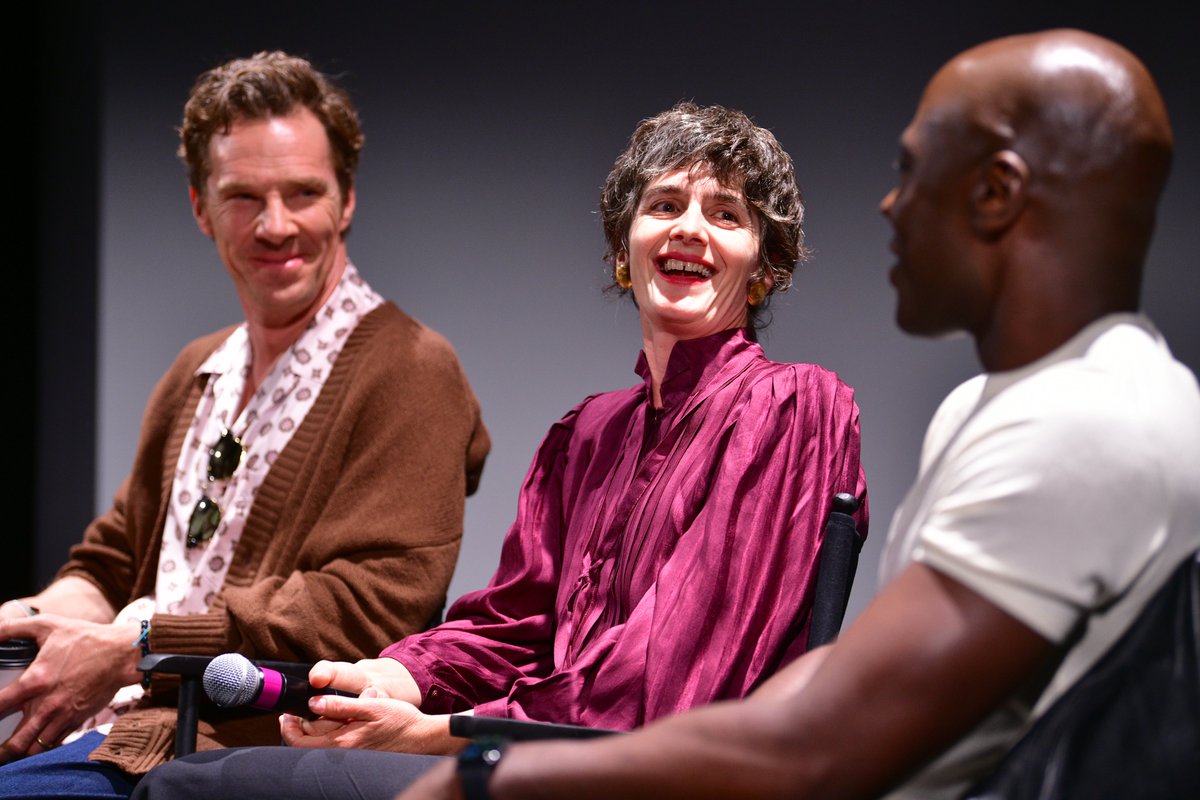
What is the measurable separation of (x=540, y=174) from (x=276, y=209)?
837 mm

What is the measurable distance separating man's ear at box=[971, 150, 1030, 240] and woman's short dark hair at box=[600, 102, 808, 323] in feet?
3.31

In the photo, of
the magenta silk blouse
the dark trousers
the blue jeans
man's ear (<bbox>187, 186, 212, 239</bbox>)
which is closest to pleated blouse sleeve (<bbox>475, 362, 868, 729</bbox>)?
the magenta silk blouse

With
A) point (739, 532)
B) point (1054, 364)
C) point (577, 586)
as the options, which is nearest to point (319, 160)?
point (577, 586)

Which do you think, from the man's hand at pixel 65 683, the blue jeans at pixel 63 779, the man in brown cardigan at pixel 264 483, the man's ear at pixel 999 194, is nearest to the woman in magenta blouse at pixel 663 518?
the man in brown cardigan at pixel 264 483

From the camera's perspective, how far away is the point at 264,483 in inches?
93.7

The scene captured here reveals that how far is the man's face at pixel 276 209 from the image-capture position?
2.46 meters

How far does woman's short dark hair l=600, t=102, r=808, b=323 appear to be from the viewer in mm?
1952

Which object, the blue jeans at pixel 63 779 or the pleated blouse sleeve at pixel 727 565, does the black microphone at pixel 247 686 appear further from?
the blue jeans at pixel 63 779

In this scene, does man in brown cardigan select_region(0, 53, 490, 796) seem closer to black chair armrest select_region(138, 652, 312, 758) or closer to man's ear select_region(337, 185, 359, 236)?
Result: man's ear select_region(337, 185, 359, 236)

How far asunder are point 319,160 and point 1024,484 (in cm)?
192

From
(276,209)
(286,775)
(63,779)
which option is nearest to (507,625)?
(286,775)

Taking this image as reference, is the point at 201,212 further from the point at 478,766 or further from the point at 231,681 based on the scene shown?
the point at 478,766

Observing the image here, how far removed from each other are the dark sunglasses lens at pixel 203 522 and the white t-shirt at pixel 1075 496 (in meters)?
1.75

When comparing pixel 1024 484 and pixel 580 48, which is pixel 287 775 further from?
pixel 580 48
